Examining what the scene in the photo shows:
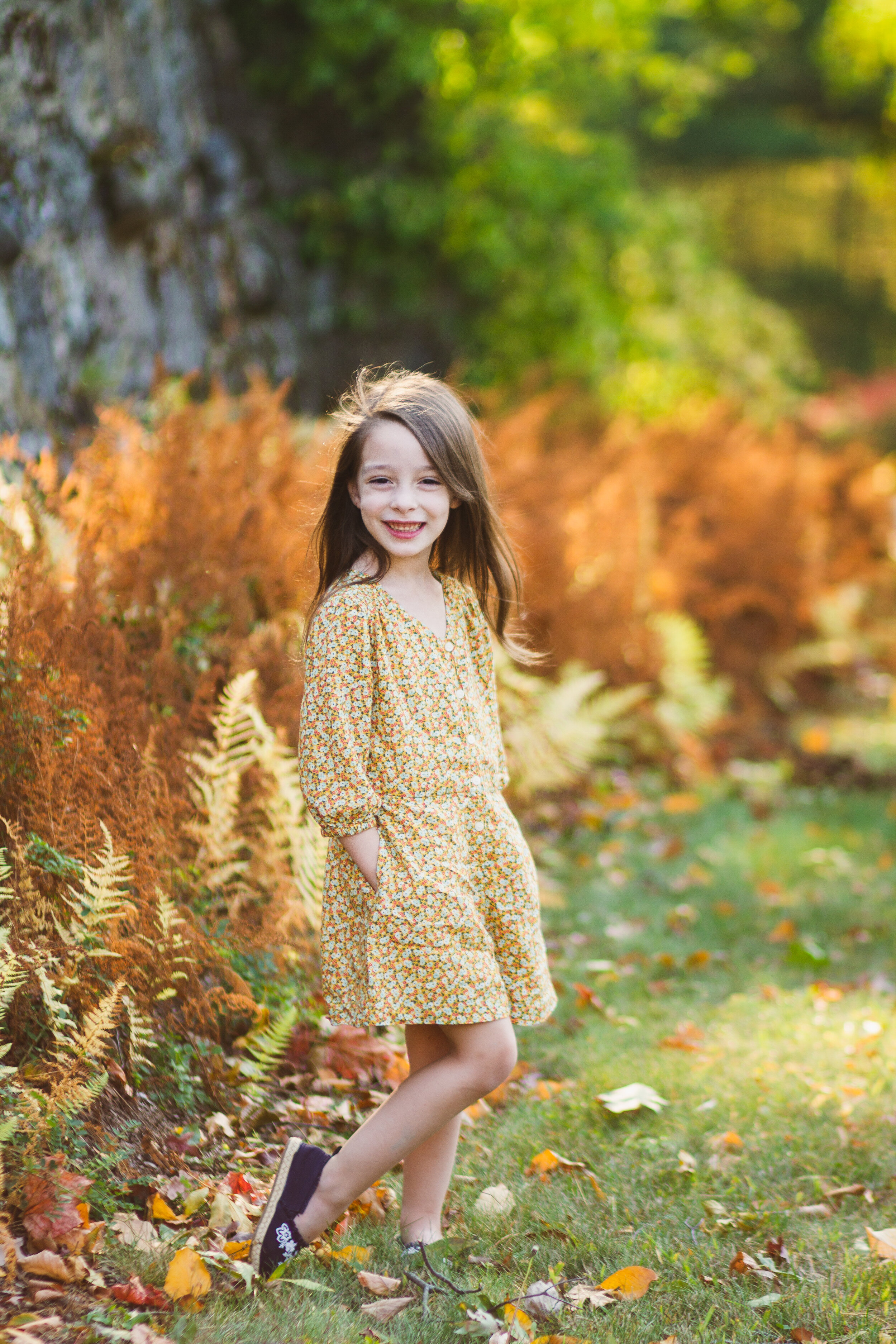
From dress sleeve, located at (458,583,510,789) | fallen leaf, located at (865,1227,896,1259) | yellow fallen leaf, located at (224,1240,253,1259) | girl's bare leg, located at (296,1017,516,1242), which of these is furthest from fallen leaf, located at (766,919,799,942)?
yellow fallen leaf, located at (224,1240,253,1259)

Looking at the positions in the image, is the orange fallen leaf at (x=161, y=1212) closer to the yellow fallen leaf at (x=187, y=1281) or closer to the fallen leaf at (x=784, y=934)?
the yellow fallen leaf at (x=187, y=1281)

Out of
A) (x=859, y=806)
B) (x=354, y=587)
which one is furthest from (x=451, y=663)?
(x=859, y=806)

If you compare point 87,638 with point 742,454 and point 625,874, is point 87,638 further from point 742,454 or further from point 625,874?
point 742,454

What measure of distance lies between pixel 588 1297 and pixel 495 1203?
1.25 feet

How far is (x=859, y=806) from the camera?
638 centimetres

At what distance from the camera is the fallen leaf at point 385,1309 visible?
2332 mm

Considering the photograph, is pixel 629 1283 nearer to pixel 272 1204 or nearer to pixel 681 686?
pixel 272 1204

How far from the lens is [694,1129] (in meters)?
3.17

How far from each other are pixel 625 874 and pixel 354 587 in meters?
3.16

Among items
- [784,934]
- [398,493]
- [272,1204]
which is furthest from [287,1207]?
[784,934]

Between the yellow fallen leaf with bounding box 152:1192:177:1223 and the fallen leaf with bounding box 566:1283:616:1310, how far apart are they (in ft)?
2.74

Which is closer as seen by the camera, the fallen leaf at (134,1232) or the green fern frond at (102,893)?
the fallen leaf at (134,1232)

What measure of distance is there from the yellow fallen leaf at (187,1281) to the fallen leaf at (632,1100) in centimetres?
128

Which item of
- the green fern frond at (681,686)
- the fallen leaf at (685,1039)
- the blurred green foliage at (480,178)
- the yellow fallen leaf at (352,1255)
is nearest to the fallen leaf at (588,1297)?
the yellow fallen leaf at (352,1255)
